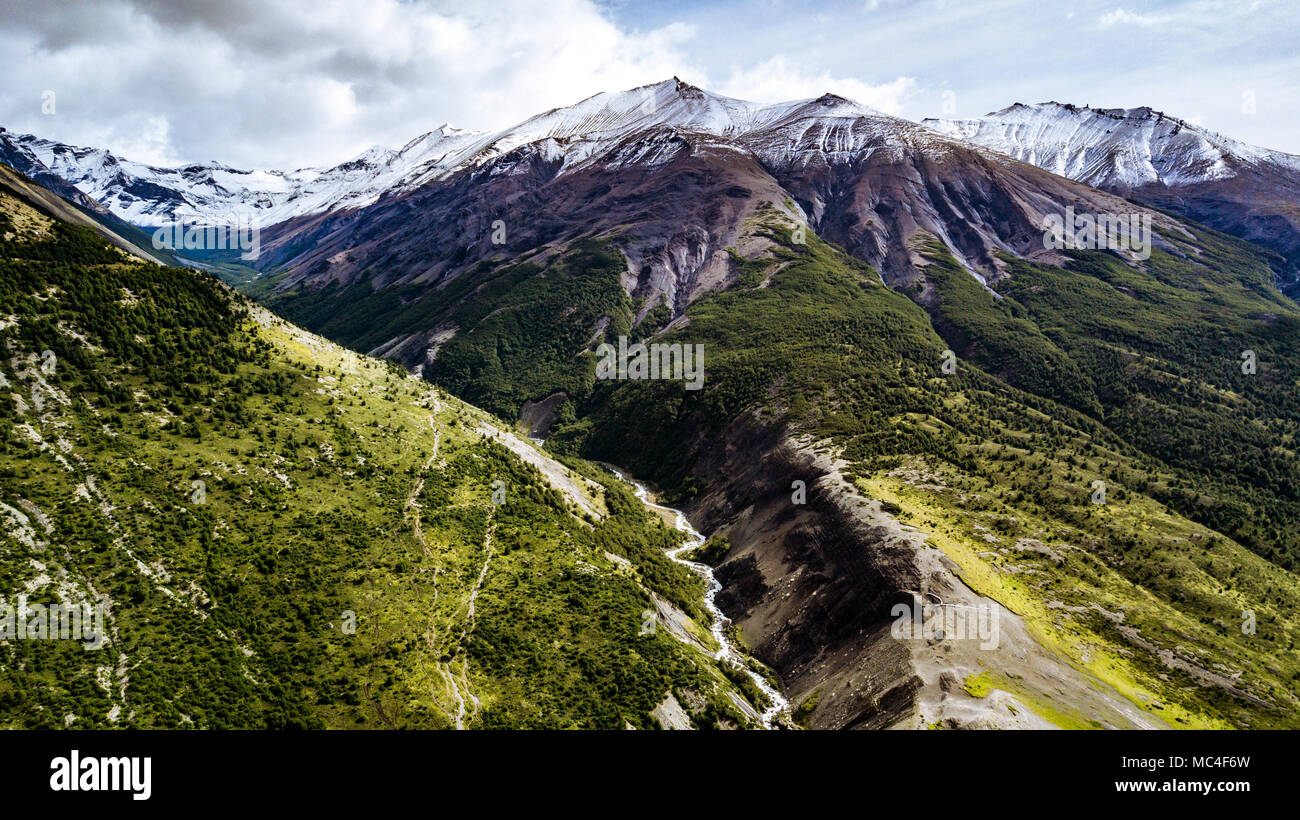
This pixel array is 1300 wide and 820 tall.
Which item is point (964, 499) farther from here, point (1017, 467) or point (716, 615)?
point (716, 615)

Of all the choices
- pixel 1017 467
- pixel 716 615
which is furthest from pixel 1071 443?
pixel 716 615

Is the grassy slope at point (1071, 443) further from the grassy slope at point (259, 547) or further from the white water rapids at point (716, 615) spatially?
the grassy slope at point (259, 547)

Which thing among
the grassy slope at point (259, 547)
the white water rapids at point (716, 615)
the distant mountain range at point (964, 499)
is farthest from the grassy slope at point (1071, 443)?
the grassy slope at point (259, 547)

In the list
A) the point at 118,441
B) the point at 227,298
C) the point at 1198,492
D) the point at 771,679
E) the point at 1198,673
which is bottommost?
the point at 771,679

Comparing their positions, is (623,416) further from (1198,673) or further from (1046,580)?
(1198,673)

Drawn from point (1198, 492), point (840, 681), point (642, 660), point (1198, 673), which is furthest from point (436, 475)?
point (1198, 492)

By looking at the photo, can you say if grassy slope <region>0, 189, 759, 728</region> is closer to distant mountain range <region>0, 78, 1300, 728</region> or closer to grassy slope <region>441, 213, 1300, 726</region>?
distant mountain range <region>0, 78, 1300, 728</region>
